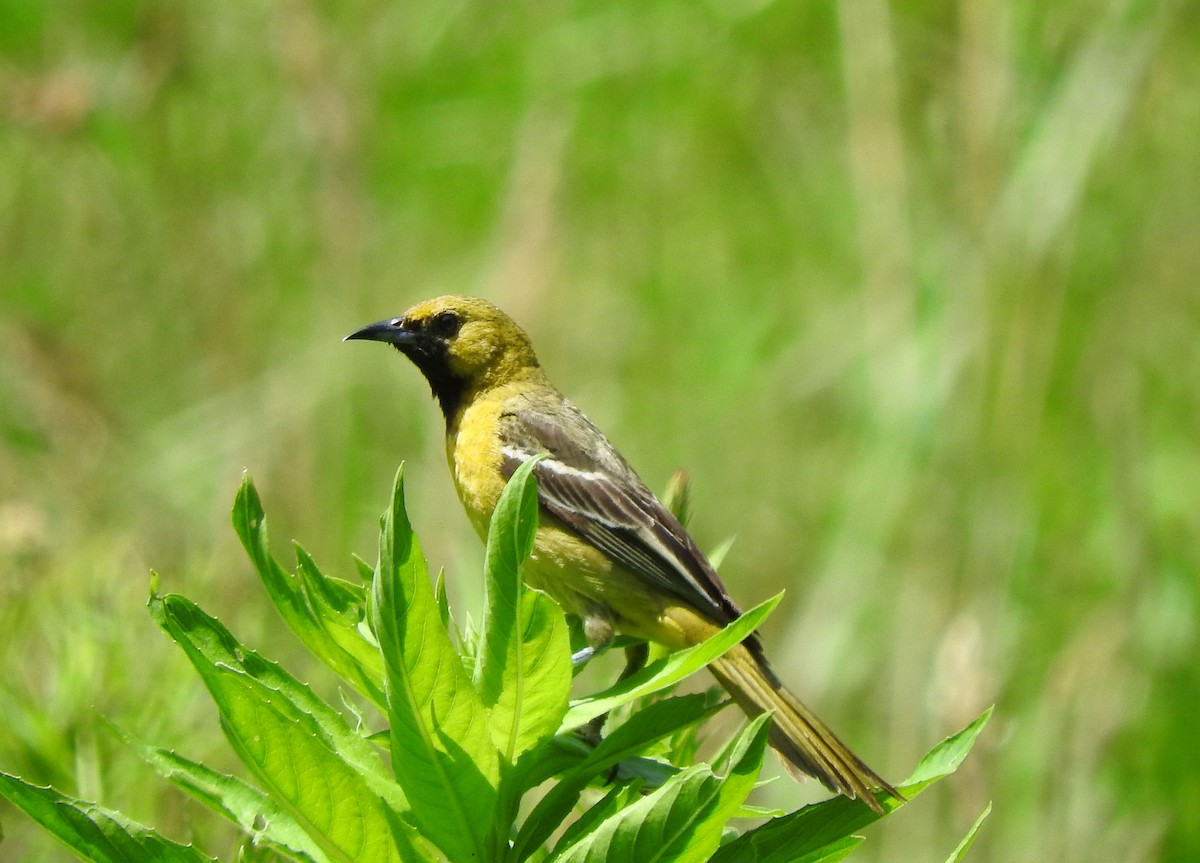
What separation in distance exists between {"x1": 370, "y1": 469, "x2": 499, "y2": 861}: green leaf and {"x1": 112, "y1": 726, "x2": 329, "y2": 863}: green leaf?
0.15 metres

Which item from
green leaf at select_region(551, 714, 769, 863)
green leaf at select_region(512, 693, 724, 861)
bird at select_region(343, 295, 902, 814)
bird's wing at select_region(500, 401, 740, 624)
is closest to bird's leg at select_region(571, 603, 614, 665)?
bird at select_region(343, 295, 902, 814)

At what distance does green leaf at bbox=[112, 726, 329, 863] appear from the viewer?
62.4 inches

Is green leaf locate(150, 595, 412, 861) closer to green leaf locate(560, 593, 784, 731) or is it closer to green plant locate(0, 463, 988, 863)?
green plant locate(0, 463, 988, 863)

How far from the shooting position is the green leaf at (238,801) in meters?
1.58

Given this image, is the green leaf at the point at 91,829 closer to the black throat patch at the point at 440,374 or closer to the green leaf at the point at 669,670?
the green leaf at the point at 669,670

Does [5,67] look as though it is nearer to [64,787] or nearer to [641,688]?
[64,787]

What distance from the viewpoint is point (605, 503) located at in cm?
338

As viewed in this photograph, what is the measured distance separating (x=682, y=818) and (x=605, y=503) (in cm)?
197

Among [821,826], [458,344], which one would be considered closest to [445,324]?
[458,344]

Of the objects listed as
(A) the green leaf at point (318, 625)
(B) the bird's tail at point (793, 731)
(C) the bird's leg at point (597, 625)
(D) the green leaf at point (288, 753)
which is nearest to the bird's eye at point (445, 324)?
(C) the bird's leg at point (597, 625)

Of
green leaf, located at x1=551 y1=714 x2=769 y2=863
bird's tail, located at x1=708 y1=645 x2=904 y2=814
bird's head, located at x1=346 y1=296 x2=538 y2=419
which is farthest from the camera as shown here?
bird's head, located at x1=346 y1=296 x2=538 y2=419

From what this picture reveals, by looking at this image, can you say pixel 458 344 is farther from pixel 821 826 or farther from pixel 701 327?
pixel 821 826

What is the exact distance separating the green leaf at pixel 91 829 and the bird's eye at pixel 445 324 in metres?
2.46

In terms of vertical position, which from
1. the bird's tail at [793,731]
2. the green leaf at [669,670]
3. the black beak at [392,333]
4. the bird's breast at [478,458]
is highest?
the black beak at [392,333]
